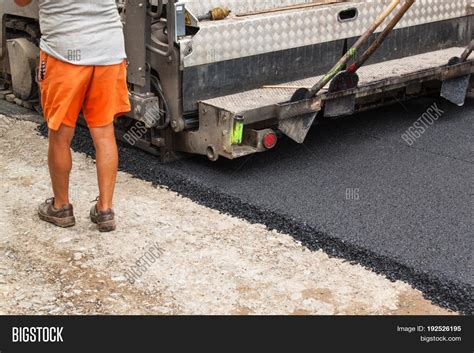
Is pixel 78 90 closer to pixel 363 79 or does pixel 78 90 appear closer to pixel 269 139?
pixel 269 139

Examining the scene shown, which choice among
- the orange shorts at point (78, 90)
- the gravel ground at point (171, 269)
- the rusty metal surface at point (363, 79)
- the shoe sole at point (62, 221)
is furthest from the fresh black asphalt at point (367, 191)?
the orange shorts at point (78, 90)

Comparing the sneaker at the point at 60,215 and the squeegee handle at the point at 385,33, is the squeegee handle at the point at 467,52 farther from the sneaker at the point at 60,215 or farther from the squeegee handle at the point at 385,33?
the sneaker at the point at 60,215

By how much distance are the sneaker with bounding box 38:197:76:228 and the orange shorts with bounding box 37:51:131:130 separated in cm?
52

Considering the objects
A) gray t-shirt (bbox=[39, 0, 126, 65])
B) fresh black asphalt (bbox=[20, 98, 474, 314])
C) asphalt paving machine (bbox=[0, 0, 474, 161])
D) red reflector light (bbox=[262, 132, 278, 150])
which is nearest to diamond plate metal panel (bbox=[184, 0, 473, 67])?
asphalt paving machine (bbox=[0, 0, 474, 161])

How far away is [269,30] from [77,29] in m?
1.68

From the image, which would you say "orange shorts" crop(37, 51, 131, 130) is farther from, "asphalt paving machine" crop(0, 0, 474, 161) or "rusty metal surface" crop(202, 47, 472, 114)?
"rusty metal surface" crop(202, 47, 472, 114)

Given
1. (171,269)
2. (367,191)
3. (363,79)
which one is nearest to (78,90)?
(171,269)

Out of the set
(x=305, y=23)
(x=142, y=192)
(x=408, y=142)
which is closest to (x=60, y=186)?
(x=142, y=192)

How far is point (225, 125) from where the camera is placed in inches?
209

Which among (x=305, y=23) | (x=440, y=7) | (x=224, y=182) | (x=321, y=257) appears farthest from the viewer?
(x=440, y=7)

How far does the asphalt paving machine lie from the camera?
5.37m

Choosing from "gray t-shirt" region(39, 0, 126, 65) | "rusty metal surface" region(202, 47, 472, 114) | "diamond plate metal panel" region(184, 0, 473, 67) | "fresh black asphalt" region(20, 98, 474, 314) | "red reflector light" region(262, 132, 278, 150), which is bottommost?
"fresh black asphalt" region(20, 98, 474, 314)

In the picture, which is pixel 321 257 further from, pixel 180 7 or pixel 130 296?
pixel 180 7

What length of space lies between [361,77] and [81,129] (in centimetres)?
214
